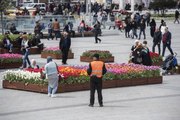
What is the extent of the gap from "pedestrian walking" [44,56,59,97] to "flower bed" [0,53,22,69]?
27.2 ft

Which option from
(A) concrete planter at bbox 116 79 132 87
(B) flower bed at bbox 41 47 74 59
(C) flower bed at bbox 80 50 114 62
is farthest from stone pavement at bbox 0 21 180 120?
(B) flower bed at bbox 41 47 74 59

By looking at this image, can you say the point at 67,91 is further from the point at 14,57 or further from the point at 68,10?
the point at 68,10

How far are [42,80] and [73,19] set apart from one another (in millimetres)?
31262

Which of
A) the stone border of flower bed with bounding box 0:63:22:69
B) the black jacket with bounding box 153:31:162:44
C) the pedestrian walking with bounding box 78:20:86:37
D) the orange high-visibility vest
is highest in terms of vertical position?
the orange high-visibility vest

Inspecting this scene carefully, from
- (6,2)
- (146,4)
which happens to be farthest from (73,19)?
(146,4)

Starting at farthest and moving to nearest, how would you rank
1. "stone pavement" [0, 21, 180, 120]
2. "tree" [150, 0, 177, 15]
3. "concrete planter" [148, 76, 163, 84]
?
"tree" [150, 0, 177, 15], "concrete planter" [148, 76, 163, 84], "stone pavement" [0, 21, 180, 120]

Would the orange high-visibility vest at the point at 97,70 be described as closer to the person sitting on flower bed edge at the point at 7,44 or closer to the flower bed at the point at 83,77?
the flower bed at the point at 83,77

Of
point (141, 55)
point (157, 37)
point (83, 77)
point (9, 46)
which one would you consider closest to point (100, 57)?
point (157, 37)

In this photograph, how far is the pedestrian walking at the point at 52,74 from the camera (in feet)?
59.5

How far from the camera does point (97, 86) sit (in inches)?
652

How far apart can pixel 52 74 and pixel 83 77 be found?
184cm

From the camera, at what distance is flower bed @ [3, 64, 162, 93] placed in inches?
765

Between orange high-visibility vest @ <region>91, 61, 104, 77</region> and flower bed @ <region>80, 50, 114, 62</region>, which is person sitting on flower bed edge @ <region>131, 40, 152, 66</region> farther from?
orange high-visibility vest @ <region>91, 61, 104, 77</region>

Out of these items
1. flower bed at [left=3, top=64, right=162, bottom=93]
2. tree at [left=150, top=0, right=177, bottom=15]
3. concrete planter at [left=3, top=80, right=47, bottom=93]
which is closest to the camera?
concrete planter at [left=3, top=80, right=47, bottom=93]
